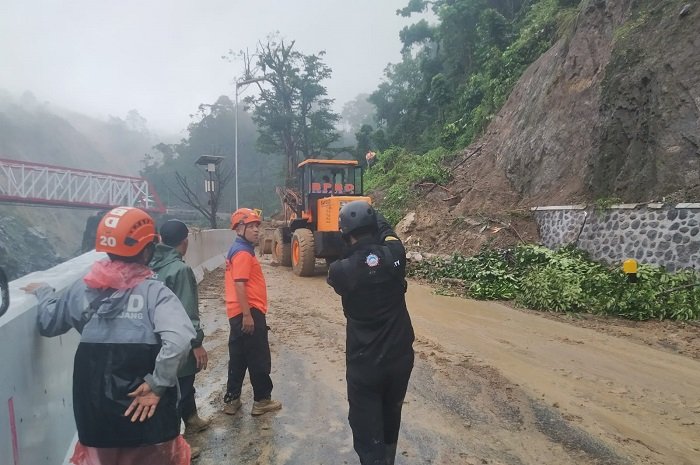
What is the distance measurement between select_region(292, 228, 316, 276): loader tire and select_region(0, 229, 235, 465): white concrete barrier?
905cm

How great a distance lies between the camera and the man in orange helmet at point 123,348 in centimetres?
207

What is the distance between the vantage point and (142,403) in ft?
6.76

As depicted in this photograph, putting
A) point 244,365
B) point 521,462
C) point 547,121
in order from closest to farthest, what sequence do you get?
1. point 521,462
2. point 244,365
3. point 547,121

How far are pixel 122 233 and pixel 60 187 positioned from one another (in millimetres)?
7831

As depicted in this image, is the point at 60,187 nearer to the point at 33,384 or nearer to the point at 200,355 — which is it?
the point at 200,355

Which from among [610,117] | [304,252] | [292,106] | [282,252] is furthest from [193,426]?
[292,106]

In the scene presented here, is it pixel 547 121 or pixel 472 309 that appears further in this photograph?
pixel 547 121

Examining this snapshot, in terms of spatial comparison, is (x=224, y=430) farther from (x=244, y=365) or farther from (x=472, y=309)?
(x=472, y=309)

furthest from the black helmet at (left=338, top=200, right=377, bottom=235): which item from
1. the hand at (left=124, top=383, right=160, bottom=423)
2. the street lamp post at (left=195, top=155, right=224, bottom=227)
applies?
the street lamp post at (left=195, top=155, right=224, bottom=227)

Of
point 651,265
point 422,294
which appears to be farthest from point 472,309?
point 651,265

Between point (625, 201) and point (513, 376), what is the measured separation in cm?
576

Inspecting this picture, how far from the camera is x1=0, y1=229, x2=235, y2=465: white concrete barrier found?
6.33ft

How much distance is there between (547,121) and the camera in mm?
13086

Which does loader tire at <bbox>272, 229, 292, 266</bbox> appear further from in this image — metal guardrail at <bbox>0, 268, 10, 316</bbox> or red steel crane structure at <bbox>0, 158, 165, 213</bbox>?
metal guardrail at <bbox>0, 268, 10, 316</bbox>
